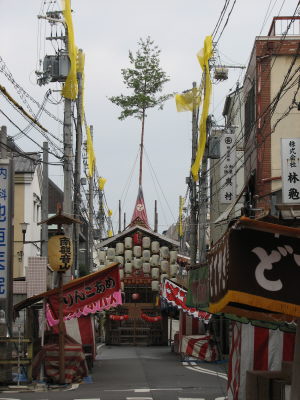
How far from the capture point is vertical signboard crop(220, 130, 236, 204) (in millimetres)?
32625

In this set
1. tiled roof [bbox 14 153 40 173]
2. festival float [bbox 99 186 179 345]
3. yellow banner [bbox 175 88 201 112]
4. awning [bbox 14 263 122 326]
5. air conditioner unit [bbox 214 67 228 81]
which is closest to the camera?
awning [bbox 14 263 122 326]

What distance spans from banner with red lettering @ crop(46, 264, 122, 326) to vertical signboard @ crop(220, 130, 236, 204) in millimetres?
9959

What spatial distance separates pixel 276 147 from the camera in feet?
100.0

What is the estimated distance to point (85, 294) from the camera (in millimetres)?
23984

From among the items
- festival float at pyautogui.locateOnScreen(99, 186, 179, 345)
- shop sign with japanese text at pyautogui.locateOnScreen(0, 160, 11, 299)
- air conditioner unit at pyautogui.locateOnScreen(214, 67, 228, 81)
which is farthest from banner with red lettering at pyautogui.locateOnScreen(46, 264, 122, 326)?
festival float at pyautogui.locateOnScreen(99, 186, 179, 345)

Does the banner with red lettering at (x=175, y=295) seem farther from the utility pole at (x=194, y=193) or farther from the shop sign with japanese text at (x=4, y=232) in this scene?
the shop sign with japanese text at (x=4, y=232)

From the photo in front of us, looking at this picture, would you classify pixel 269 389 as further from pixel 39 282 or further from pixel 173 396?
pixel 39 282

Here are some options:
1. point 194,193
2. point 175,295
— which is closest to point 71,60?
point 194,193

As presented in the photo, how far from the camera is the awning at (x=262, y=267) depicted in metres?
8.28

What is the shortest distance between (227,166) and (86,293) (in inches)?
447

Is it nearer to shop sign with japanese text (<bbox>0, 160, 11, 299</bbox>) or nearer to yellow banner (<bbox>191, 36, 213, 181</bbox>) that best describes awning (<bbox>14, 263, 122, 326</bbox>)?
shop sign with japanese text (<bbox>0, 160, 11, 299</bbox>)

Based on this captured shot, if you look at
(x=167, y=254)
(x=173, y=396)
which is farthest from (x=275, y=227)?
(x=167, y=254)

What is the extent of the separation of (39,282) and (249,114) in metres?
12.0

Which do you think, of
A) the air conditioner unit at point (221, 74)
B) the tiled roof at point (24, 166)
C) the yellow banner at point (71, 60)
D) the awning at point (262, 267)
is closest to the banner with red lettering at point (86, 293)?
the yellow banner at point (71, 60)
